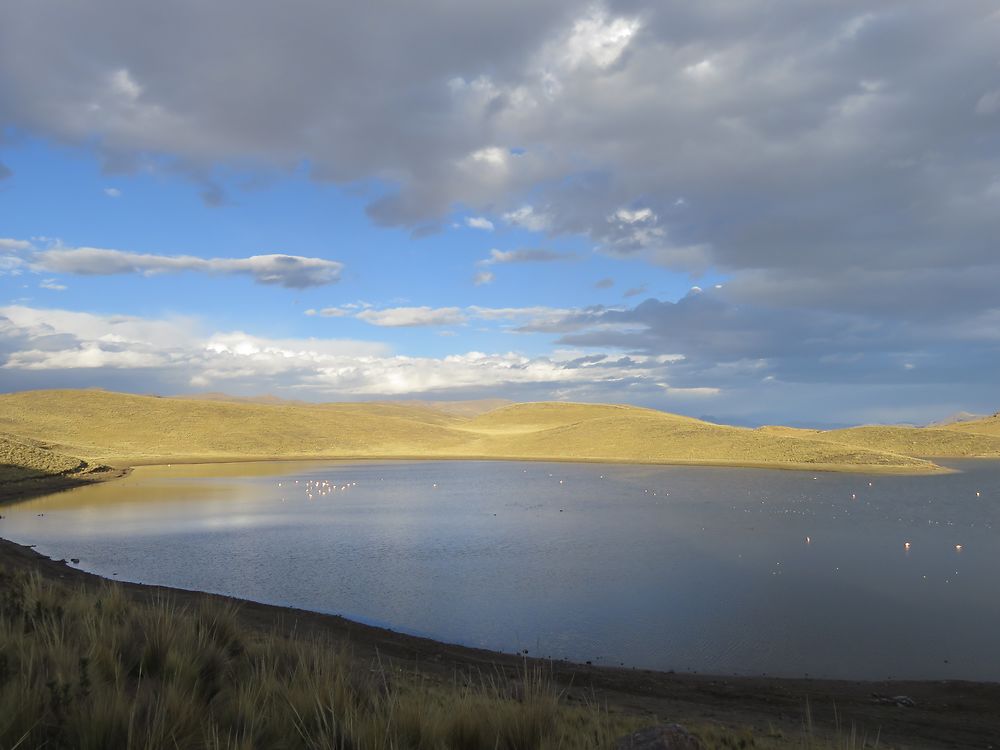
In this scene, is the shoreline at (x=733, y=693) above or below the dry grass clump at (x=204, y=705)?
below

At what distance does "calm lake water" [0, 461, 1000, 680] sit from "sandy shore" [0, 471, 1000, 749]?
94 centimetres

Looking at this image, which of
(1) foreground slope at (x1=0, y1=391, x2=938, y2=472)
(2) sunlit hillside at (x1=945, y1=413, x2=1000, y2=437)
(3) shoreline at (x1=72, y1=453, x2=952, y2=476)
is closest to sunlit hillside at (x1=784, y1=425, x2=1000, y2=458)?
(3) shoreline at (x1=72, y1=453, x2=952, y2=476)

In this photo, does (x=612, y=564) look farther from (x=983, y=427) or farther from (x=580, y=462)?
(x=983, y=427)

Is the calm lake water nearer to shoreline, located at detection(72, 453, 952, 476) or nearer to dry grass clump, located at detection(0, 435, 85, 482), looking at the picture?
dry grass clump, located at detection(0, 435, 85, 482)

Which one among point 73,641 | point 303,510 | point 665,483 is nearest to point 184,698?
point 73,641

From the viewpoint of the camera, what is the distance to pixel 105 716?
130 inches

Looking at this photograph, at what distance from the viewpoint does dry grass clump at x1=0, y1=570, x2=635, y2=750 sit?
130 inches

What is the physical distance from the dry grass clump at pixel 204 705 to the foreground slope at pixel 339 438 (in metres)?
64.1

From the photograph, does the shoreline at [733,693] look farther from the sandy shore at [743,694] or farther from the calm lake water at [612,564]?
the calm lake water at [612,564]

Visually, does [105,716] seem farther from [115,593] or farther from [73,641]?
[115,593]

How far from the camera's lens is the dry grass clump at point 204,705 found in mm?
3309

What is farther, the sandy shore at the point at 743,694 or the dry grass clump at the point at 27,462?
the dry grass clump at the point at 27,462

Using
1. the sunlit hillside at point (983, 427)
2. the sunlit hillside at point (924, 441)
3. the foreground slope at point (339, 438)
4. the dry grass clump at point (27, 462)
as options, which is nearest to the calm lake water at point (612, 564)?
the dry grass clump at point (27, 462)

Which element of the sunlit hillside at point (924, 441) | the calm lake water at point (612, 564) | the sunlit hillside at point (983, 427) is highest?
the sunlit hillside at point (983, 427)
